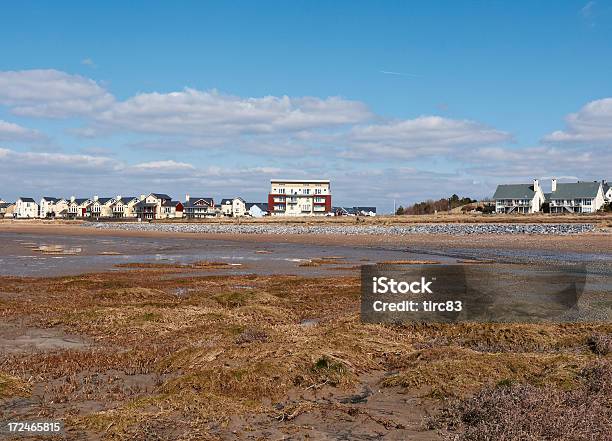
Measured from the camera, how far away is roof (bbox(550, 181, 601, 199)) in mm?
124062

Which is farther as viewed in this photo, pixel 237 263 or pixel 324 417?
pixel 237 263

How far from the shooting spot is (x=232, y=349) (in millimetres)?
10461

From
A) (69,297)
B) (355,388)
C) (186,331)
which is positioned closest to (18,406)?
(355,388)

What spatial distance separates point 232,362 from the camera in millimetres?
9797

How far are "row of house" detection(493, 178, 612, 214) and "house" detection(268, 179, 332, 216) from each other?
A: 46.6 meters

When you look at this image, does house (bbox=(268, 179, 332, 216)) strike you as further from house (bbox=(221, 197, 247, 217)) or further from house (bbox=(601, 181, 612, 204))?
house (bbox=(601, 181, 612, 204))

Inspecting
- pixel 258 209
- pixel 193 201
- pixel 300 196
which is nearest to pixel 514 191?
pixel 300 196

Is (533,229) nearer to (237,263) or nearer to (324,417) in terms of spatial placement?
(237,263)

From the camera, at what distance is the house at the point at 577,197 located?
12369cm

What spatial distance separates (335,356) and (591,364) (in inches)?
164

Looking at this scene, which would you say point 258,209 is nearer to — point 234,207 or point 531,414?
point 234,207

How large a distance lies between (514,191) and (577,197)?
44.1 feet

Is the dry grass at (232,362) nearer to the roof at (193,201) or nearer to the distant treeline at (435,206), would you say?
the distant treeline at (435,206)

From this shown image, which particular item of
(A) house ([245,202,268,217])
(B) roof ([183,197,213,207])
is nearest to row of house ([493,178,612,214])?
(A) house ([245,202,268,217])
